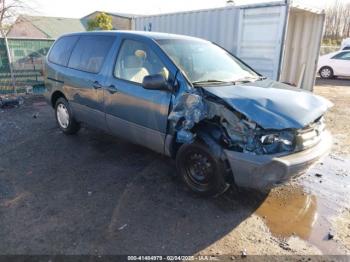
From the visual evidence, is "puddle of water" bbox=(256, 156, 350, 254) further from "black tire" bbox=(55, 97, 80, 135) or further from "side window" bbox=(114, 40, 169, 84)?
"black tire" bbox=(55, 97, 80, 135)

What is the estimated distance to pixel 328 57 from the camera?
16.4m

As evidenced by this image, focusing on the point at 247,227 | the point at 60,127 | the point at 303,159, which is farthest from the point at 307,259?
the point at 60,127

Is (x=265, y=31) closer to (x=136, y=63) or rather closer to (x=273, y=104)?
(x=136, y=63)

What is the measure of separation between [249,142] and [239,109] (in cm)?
35

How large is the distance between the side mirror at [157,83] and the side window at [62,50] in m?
2.45

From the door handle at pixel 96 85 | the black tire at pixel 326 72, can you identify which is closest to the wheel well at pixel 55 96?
the door handle at pixel 96 85

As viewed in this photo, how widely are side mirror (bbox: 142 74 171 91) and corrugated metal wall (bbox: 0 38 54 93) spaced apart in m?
6.60

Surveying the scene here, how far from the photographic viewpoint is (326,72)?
54.5ft

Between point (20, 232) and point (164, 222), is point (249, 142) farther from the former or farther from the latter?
point (20, 232)

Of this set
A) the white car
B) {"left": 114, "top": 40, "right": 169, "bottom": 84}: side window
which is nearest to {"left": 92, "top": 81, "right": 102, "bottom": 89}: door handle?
{"left": 114, "top": 40, "right": 169, "bottom": 84}: side window

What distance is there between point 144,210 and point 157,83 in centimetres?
147

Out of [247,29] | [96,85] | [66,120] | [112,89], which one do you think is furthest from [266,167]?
[247,29]

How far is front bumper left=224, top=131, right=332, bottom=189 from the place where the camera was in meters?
2.86

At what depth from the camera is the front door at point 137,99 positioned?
3698 millimetres
